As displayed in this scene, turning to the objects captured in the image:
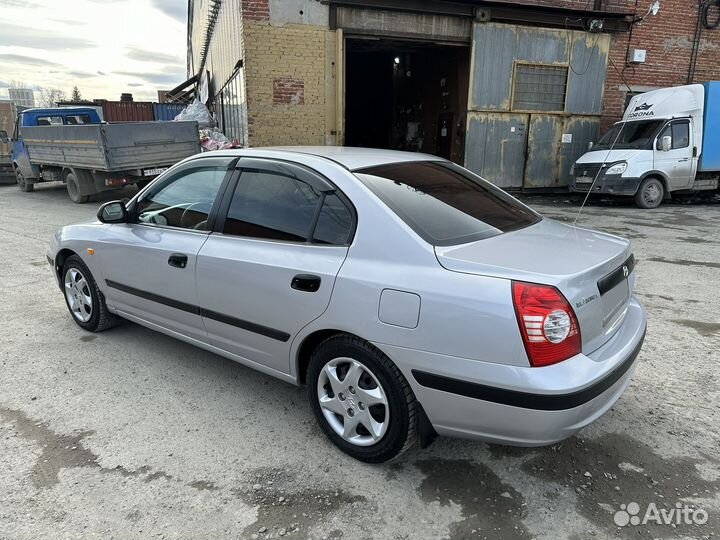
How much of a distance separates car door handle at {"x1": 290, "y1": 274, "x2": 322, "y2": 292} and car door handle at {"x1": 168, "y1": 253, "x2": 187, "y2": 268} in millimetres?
962

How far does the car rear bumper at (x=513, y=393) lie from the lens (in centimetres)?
210

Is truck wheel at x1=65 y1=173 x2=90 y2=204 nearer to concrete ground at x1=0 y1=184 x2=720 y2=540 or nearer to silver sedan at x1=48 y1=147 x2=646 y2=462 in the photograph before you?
concrete ground at x1=0 y1=184 x2=720 y2=540

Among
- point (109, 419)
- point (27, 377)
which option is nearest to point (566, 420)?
point (109, 419)

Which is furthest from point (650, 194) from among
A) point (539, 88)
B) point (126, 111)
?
point (126, 111)

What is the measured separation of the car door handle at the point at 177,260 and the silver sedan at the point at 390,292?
11 mm

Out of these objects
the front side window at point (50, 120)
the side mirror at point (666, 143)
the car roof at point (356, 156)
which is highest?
the front side window at point (50, 120)

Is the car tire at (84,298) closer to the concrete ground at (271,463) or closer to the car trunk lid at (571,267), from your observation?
the concrete ground at (271,463)

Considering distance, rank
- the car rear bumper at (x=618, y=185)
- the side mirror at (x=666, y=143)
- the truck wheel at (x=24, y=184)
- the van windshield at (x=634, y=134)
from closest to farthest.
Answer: the side mirror at (x=666, y=143) → the car rear bumper at (x=618, y=185) → the van windshield at (x=634, y=134) → the truck wheel at (x=24, y=184)

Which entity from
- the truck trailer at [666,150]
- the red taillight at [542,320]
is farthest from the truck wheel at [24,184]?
the red taillight at [542,320]

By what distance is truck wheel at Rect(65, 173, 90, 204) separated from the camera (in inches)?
488

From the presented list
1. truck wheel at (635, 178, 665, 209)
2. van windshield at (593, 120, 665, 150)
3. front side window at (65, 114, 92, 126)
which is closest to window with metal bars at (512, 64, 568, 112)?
van windshield at (593, 120, 665, 150)

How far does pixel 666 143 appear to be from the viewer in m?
11.1

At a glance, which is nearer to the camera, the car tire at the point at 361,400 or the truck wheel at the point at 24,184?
the car tire at the point at 361,400

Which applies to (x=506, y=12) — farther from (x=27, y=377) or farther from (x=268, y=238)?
(x=27, y=377)
